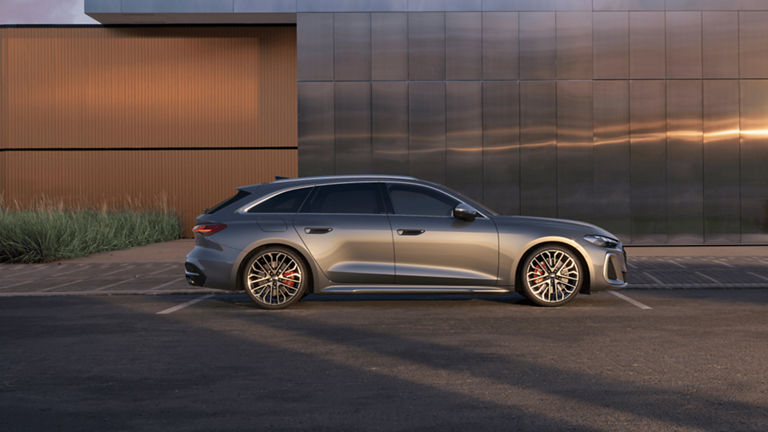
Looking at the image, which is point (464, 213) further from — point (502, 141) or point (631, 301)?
point (502, 141)

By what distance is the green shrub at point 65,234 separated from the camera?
626 inches

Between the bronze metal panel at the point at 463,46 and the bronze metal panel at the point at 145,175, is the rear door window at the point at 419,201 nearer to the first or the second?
the bronze metal panel at the point at 463,46

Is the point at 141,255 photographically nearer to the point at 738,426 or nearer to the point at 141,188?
the point at 141,188

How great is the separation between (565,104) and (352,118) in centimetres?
545

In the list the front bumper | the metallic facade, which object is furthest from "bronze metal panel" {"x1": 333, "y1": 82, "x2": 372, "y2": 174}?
the front bumper

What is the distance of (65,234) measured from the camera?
16562 mm

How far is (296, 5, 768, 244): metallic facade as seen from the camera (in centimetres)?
2042

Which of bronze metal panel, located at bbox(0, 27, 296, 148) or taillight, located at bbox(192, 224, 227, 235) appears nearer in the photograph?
taillight, located at bbox(192, 224, 227, 235)

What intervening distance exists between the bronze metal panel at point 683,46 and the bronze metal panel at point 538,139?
312cm

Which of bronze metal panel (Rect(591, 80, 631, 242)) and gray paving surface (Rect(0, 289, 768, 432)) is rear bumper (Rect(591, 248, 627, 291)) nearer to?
gray paving surface (Rect(0, 289, 768, 432))

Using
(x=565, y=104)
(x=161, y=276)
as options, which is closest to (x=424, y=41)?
(x=565, y=104)

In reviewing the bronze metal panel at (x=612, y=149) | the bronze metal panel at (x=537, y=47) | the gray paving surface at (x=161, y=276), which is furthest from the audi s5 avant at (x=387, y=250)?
the bronze metal panel at (x=537, y=47)

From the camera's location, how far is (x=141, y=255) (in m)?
17.4

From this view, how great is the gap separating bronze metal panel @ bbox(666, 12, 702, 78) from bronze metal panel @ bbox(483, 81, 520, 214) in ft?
13.1
